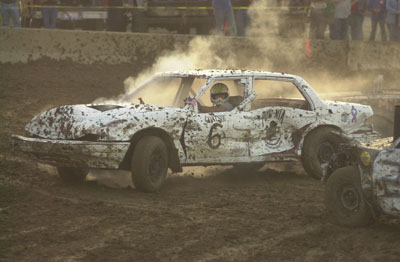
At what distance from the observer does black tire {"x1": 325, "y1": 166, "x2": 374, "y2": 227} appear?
27.7 feet

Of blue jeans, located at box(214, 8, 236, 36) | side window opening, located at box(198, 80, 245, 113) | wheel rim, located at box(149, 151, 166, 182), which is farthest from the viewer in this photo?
blue jeans, located at box(214, 8, 236, 36)

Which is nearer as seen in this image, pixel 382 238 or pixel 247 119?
pixel 382 238

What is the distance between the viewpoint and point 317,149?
459 inches

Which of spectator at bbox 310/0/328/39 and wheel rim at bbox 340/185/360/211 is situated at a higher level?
spectator at bbox 310/0/328/39

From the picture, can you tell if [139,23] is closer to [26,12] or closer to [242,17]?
[242,17]

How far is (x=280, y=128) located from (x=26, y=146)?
3.27 meters

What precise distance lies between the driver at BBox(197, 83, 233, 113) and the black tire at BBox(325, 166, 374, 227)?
2550 millimetres

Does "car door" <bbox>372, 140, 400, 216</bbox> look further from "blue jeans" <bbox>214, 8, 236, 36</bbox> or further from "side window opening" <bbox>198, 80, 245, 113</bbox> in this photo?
"blue jeans" <bbox>214, 8, 236, 36</bbox>

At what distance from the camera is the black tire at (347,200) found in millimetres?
8430

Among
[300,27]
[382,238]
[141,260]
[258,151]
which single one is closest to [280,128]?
[258,151]

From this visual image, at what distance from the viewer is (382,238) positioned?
8.02 meters

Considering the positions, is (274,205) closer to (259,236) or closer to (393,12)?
(259,236)

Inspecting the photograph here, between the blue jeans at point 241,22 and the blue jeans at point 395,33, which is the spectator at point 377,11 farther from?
the blue jeans at point 241,22

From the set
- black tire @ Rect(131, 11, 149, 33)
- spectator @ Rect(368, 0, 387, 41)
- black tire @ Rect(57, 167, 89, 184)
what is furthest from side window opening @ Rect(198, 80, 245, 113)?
spectator @ Rect(368, 0, 387, 41)
